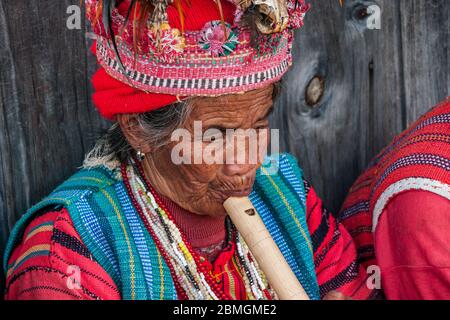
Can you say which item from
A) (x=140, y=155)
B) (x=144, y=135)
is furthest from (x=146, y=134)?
(x=140, y=155)

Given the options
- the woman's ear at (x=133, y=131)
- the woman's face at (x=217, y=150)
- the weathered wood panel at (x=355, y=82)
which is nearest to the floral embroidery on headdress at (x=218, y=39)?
the woman's face at (x=217, y=150)

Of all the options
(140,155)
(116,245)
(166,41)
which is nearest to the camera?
(166,41)

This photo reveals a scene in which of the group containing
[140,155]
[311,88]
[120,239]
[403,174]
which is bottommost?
[120,239]

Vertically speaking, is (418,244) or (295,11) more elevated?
(295,11)

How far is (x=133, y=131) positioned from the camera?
8.67 feet

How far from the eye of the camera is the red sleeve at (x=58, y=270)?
2.48 metres

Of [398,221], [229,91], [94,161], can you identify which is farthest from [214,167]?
[398,221]

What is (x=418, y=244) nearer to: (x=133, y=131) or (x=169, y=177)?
(x=169, y=177)

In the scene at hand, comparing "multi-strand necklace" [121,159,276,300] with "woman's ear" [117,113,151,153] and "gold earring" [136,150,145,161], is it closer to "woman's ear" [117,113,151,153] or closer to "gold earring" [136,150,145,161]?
"gold earring" [136,150,145,161]

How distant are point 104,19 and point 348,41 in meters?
1.39

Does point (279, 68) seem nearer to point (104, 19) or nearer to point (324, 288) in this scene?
point (104, 19)

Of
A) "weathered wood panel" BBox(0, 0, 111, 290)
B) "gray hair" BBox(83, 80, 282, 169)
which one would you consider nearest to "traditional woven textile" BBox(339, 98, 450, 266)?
"gray hair" BBox(83, 80, 282, 169)

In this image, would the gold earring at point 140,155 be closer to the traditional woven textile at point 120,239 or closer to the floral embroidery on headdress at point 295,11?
the traditional woven textile at point 120,239

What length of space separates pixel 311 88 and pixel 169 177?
98cm
